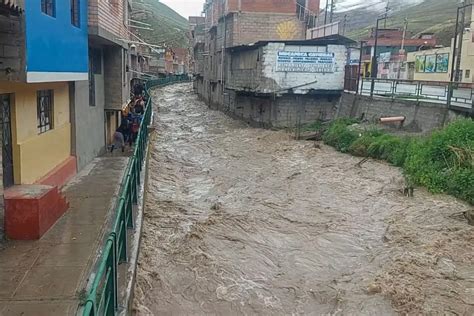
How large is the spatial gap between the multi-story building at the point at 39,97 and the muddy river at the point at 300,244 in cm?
213

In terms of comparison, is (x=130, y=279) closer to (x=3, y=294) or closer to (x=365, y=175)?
(x=3, y=294)

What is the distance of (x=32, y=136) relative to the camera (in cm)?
988

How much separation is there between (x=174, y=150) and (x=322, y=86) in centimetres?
921

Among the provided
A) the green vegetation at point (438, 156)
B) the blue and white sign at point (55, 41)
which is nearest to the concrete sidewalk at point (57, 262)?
the blue and white sign at point (55, 41)

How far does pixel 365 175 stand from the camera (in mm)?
16516

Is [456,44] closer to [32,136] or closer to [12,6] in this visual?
[32,136]

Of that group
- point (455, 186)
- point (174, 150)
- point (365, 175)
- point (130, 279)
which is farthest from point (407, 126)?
point (130, 279)

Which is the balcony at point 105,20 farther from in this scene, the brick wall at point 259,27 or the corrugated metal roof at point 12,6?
the brick wall at point 259,27

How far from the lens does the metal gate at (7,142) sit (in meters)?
8.48

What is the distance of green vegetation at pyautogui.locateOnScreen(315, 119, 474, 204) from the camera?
1389 centimetres

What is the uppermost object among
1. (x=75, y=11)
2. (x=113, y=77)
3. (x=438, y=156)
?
(x=75, y=11)

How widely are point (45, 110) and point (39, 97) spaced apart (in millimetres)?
543

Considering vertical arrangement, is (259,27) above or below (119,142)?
above

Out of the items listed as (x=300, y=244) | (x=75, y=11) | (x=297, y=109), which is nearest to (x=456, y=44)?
(x=297, y=109)
